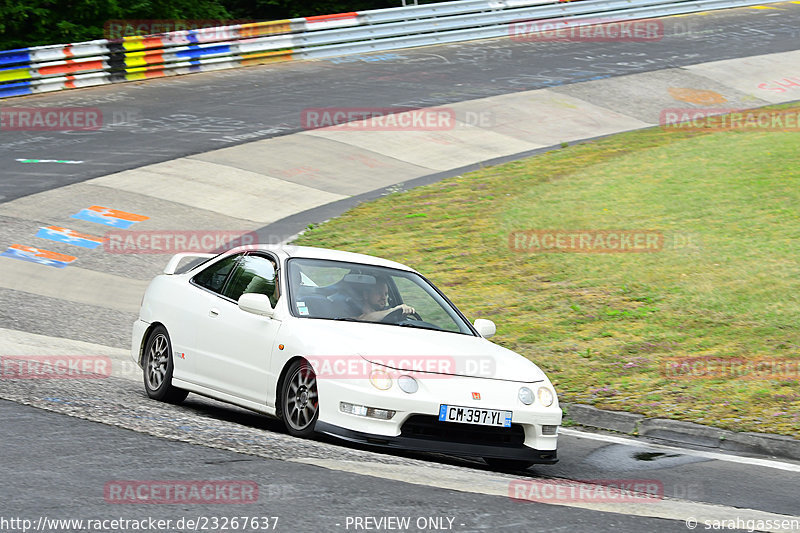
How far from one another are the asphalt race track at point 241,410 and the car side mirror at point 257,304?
875 millimetres

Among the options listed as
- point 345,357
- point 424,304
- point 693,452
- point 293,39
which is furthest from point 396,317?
point 293,39

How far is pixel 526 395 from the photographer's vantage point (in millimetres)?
7434

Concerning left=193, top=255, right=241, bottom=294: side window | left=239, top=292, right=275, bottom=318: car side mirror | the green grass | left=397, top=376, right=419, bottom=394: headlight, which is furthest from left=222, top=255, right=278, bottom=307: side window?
the green grass

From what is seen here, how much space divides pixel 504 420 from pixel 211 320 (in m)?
2.63

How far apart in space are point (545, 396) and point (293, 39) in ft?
77.2

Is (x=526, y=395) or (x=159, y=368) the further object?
(x=159, y=368)

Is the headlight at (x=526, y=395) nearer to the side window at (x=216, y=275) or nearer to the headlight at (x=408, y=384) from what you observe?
the headlight at (x=408, y=384)

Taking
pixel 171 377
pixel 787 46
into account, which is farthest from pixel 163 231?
pixel 787 46

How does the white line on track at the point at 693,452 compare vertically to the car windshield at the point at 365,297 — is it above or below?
below

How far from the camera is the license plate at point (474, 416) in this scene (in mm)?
7133

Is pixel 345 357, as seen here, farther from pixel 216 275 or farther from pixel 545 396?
pixel 216 275

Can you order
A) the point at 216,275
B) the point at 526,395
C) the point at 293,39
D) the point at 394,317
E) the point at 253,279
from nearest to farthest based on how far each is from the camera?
the point at 526,395, the point at 394,317, the point at 253,279, the point at 216,275, the point at 293,39

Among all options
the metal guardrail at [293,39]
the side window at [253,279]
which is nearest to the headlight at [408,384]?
the side window at [253,279]

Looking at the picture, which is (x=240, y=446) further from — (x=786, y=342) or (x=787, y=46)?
(x=787, y=46)
